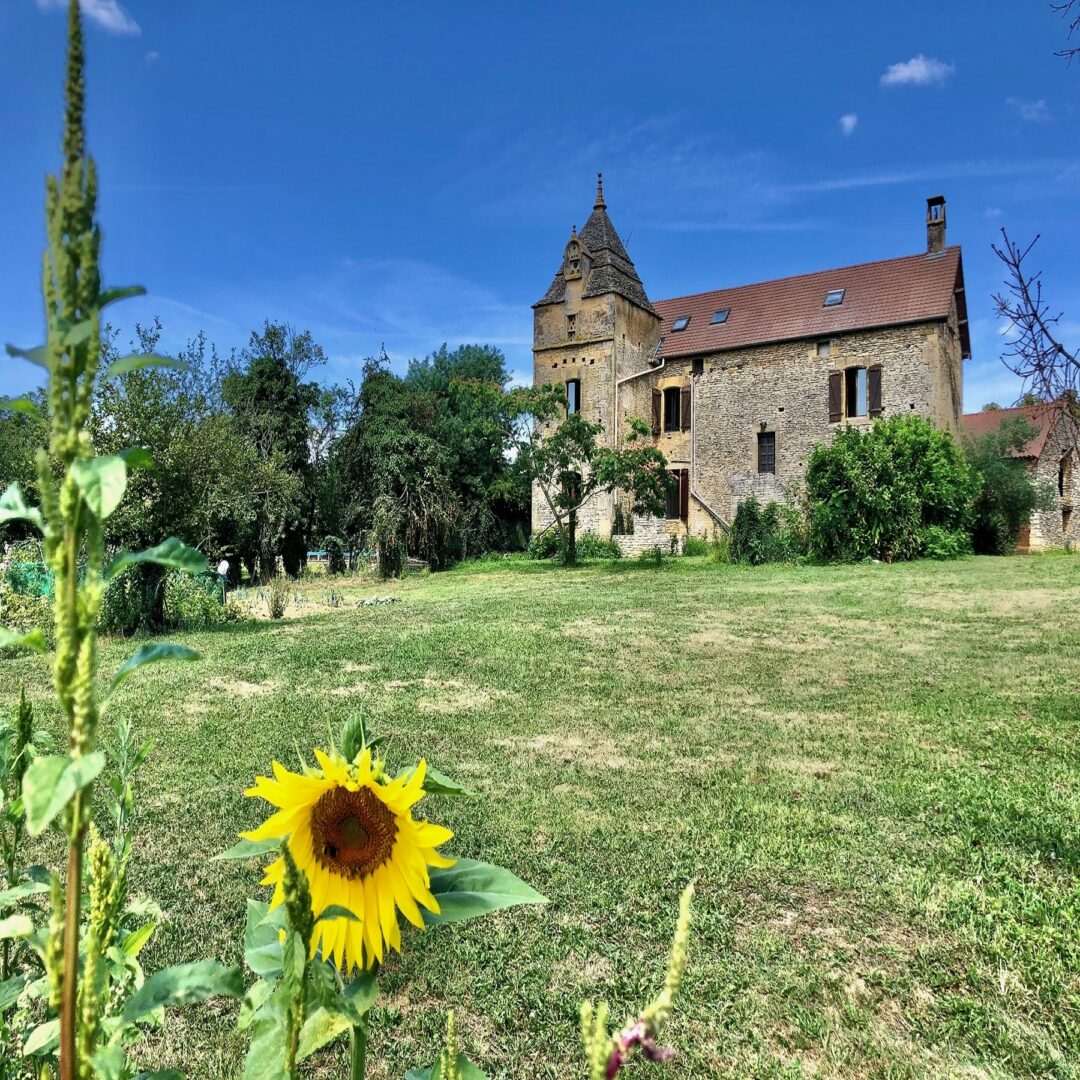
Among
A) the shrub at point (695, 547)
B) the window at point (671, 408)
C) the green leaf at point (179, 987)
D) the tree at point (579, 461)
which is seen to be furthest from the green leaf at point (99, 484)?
the window at point (671, 408)

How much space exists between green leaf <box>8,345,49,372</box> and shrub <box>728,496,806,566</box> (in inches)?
800

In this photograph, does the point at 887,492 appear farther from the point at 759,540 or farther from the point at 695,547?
the point at 695,547

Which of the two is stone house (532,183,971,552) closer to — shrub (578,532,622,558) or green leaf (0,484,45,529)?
shrub (578,532,622,558)

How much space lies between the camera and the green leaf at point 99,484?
0.53 meters

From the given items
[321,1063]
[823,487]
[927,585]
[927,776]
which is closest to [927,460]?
[823,487]

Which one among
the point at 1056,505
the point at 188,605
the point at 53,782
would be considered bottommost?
the point at 188,605

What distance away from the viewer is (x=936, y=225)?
25.7m

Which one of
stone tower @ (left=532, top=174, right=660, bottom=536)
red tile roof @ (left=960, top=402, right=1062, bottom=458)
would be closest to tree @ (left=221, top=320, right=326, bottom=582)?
stone tower @ (left=532, top=174, right=660, bottom=536)

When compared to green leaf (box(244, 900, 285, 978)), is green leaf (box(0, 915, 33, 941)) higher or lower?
higher

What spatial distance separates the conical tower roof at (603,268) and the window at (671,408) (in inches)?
122

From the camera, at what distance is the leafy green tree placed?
22359mm

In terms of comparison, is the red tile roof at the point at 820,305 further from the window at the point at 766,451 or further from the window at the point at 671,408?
the window at the point at 766,451

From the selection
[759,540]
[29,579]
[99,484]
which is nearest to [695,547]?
[759,540]

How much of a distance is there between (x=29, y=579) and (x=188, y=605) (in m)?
2.35
